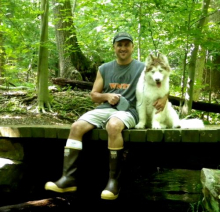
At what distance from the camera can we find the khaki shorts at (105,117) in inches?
126

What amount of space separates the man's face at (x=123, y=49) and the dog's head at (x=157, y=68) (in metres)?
0.27

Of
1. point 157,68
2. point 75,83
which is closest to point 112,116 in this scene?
point 157,68

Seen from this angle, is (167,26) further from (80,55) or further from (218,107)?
(80,55)

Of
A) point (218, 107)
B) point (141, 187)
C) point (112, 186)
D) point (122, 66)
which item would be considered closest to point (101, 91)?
point (122, 66)

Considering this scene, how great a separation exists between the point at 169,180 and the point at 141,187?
2.20 ft

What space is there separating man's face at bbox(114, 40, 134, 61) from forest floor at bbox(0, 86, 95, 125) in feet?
7.74

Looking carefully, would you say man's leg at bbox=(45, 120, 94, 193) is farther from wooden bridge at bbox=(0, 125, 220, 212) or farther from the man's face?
the man's face

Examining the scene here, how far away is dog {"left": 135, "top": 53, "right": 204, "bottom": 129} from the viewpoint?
343cm

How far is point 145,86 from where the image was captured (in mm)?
3490

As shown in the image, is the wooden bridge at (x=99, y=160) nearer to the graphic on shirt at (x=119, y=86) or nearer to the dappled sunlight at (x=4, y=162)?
the dappled sunlight at (x=4, y=162)

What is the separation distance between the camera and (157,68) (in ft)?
11.1

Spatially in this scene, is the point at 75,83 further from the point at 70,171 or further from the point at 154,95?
the point at 70,171

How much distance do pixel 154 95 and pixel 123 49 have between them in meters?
0.66

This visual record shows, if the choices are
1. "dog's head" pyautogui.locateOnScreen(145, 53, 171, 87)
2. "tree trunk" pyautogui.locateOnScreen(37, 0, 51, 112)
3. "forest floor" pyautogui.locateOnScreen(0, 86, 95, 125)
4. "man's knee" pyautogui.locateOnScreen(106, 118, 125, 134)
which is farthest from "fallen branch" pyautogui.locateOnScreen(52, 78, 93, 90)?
"man's knee" pyautogui.locateOnScreen(106, 118, 125, 134)
